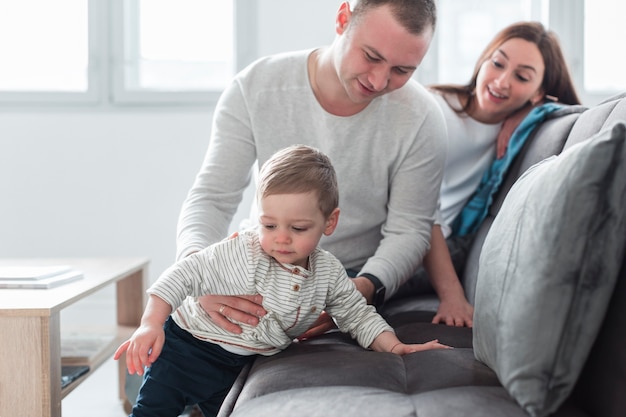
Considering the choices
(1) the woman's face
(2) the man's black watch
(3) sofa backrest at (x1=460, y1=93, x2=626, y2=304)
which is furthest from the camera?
(1) the woman's face

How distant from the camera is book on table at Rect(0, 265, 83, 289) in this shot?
68.2 inches

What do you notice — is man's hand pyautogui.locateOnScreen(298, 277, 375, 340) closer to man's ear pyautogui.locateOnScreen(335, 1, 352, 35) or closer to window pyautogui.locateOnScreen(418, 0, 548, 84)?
man's ear pyautogui.locateOnScreen(335, 1, 352, 35)

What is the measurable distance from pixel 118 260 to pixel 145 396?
1.12m

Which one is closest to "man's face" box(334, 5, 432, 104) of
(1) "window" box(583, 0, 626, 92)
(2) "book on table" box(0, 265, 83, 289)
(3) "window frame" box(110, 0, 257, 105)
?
(2) "book on table" box(0, 265, 83, 289)

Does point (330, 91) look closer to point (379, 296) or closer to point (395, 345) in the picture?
point (379, 296)

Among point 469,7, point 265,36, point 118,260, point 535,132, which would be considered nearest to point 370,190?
point 535,132

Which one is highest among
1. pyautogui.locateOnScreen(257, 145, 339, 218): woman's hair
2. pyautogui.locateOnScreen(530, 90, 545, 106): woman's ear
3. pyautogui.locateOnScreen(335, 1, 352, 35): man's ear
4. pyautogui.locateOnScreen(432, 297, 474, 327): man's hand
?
pyautogui.locateOnScreen(335, 1, 352, 35): man's ear

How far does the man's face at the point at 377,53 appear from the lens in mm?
1524

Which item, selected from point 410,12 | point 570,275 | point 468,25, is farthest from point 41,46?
point 570,275

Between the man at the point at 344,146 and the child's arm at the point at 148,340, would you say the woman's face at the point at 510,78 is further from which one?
the child's arm at the point at 148,340

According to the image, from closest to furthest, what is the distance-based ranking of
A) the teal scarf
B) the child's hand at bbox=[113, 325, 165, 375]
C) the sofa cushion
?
the sofa cushion, the child's hand at bbox=[113, 325, 165, 375], the teal scarf

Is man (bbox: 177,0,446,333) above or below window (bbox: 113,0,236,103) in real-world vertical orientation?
below

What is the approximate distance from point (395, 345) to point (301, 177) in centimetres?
34

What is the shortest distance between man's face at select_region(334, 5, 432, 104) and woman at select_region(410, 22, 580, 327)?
0.51 metres
